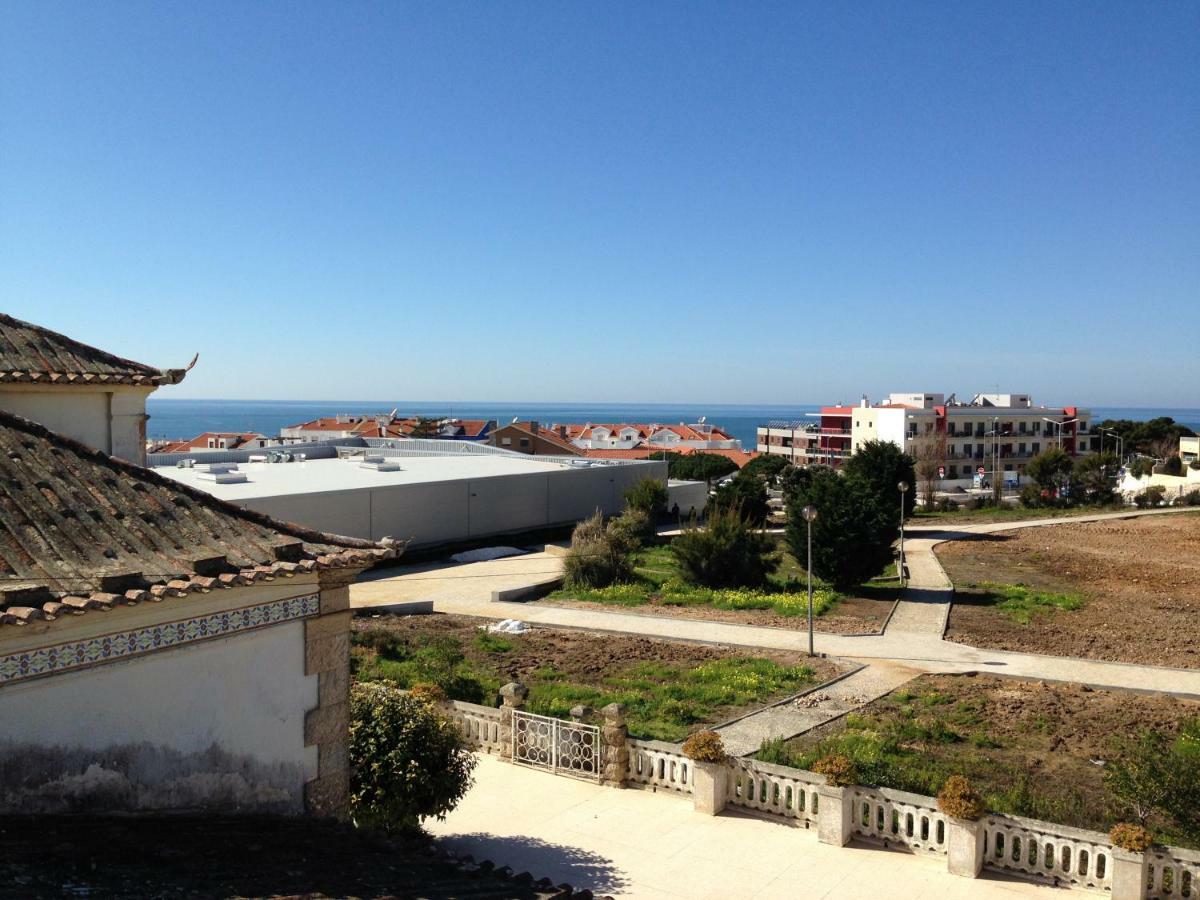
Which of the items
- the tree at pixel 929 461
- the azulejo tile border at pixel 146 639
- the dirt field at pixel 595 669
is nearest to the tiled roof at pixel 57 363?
the azulejo tile border at pixel 146 639

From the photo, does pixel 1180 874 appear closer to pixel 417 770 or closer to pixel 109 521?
pixel 417 770

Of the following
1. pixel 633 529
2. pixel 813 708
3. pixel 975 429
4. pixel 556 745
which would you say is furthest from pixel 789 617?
pixel 975 429

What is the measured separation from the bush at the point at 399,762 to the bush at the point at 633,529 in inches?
820

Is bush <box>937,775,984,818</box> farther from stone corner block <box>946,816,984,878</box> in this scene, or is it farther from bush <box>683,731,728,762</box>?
bush <box>683,731,728,762</box>

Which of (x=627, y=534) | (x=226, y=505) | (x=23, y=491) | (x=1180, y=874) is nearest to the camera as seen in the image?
(x=23, y=491)

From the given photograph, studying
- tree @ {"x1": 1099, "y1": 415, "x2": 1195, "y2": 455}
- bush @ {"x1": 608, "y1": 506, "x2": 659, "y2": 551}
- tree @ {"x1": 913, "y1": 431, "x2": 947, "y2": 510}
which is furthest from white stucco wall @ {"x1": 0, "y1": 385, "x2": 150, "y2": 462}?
tree @ {"x1": 1099, "y1": 415, "x2": 1195, "y2": 455}

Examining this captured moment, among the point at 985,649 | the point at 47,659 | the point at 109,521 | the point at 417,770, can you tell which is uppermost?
the point at 109,521

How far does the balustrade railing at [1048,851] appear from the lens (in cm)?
935

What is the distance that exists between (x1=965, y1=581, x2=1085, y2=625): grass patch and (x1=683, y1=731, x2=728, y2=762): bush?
15398mm

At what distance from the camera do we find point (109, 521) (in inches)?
279

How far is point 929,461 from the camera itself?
209 ft

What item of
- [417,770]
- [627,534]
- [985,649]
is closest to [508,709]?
[417,770]

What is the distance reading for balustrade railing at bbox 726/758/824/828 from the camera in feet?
36.0

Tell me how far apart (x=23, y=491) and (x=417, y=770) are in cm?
433
